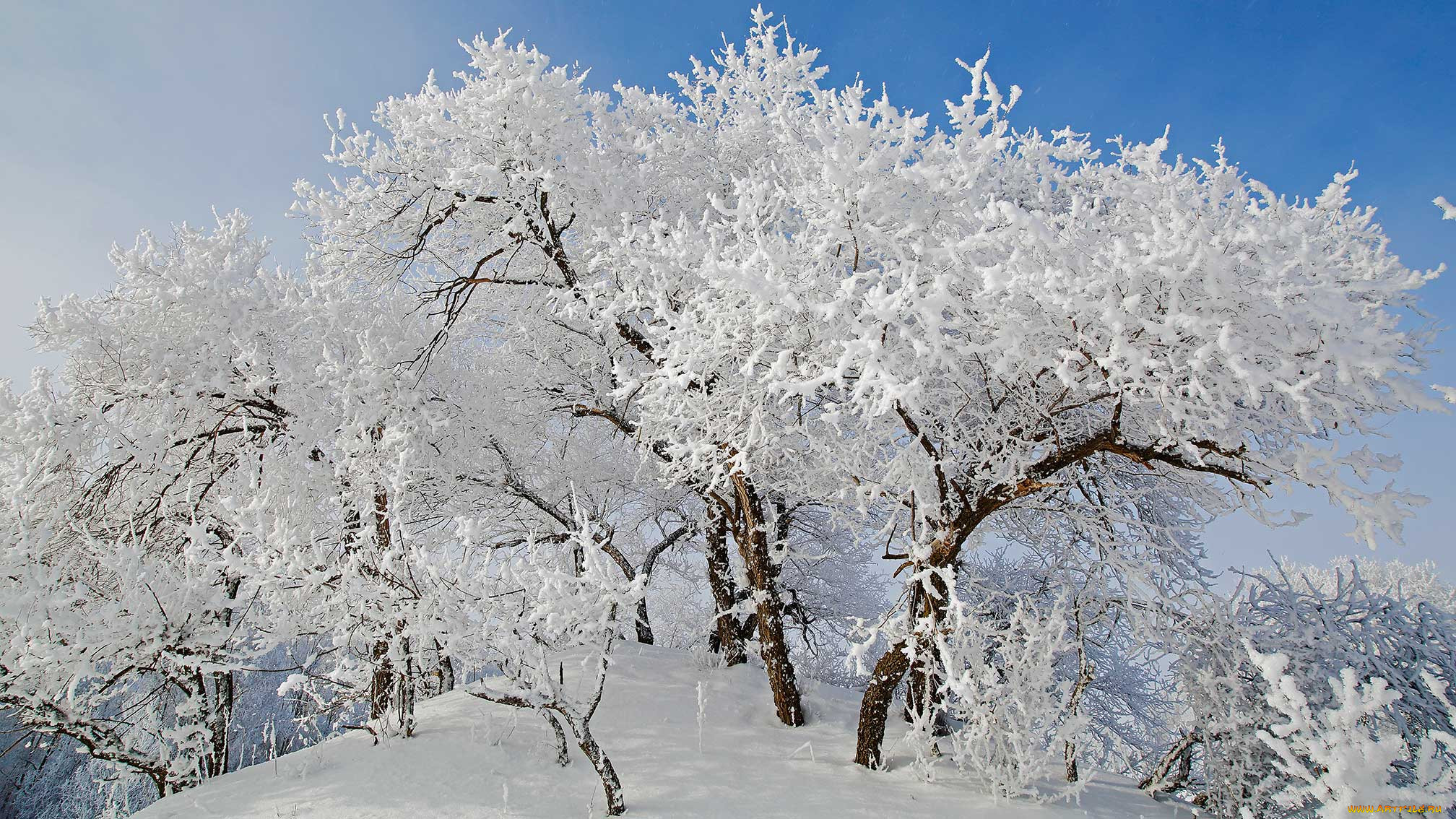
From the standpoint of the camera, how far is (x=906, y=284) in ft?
14.1

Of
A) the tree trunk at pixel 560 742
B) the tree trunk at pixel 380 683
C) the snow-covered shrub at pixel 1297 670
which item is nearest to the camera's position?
the snow-covered shrub at pixel 1297 670

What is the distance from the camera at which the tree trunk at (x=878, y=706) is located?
6316 millimetres

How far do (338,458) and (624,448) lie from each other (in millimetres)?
5653

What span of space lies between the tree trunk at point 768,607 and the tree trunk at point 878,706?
3.63 ft

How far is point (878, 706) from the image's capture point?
644 cm

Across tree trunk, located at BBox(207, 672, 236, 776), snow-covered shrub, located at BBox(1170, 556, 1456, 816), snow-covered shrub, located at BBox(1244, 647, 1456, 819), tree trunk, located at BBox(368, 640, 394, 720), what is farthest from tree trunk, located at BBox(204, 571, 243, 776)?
snow-covered shrub, located at BBox(1170, 556, 1456, 816)

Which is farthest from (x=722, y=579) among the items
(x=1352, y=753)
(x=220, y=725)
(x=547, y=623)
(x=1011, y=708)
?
(x=1352, y=753)

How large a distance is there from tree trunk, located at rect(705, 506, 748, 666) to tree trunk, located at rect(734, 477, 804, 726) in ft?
4.89

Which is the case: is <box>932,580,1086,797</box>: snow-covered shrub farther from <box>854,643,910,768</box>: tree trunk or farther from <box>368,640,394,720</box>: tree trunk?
<box>368,640,394,720</box>: tree trunk

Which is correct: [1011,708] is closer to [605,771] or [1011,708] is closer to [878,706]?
[878,706]

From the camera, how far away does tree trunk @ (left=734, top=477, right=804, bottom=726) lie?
295 inches

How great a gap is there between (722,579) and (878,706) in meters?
3.73

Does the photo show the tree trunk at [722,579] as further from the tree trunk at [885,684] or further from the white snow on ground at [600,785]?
the tree trunk at [885,684]

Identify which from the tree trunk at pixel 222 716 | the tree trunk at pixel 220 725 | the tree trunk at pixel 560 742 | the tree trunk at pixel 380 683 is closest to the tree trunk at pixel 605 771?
the tree trunk at pixel 560 742
